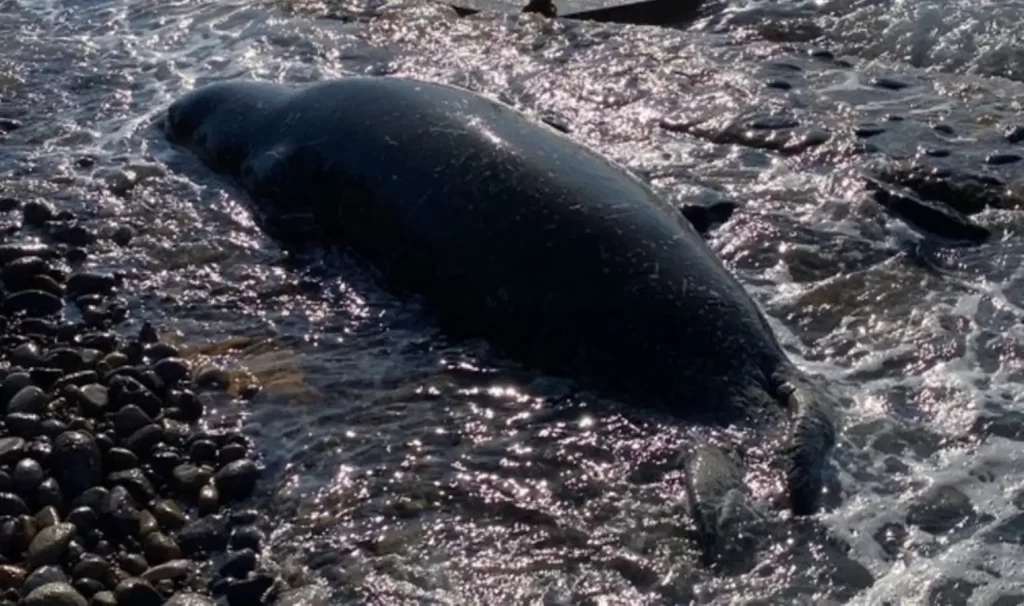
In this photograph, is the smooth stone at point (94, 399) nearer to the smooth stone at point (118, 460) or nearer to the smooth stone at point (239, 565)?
the smooth stone at point (118, 460)

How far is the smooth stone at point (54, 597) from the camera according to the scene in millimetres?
4777

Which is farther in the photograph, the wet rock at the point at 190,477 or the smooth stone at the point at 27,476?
the wet rock at the point at 190,477

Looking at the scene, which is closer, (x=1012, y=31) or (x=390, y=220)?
(x=390, y=220)

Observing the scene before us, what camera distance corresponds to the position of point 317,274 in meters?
7.20

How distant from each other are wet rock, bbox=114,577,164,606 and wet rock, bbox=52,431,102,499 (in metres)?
0.65

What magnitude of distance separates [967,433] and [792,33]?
5.59 meters

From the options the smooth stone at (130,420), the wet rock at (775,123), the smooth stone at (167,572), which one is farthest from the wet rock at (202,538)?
the wet rock at (775,123)

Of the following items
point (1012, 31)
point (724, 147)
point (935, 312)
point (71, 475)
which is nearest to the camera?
point (71, 475)

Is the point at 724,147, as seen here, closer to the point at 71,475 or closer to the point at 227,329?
the point at 227,329

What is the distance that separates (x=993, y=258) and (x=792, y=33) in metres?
4.05

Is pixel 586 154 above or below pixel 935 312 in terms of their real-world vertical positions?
above

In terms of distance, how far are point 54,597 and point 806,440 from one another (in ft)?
8.51

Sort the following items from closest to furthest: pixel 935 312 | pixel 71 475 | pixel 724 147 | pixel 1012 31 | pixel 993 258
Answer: pixel 71 475 → pixel 935 312 → pixel 993 258 → pixel 724 147 → pixel 1012 31

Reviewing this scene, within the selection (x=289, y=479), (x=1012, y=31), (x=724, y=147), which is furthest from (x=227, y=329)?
(x=1012, y=31)
